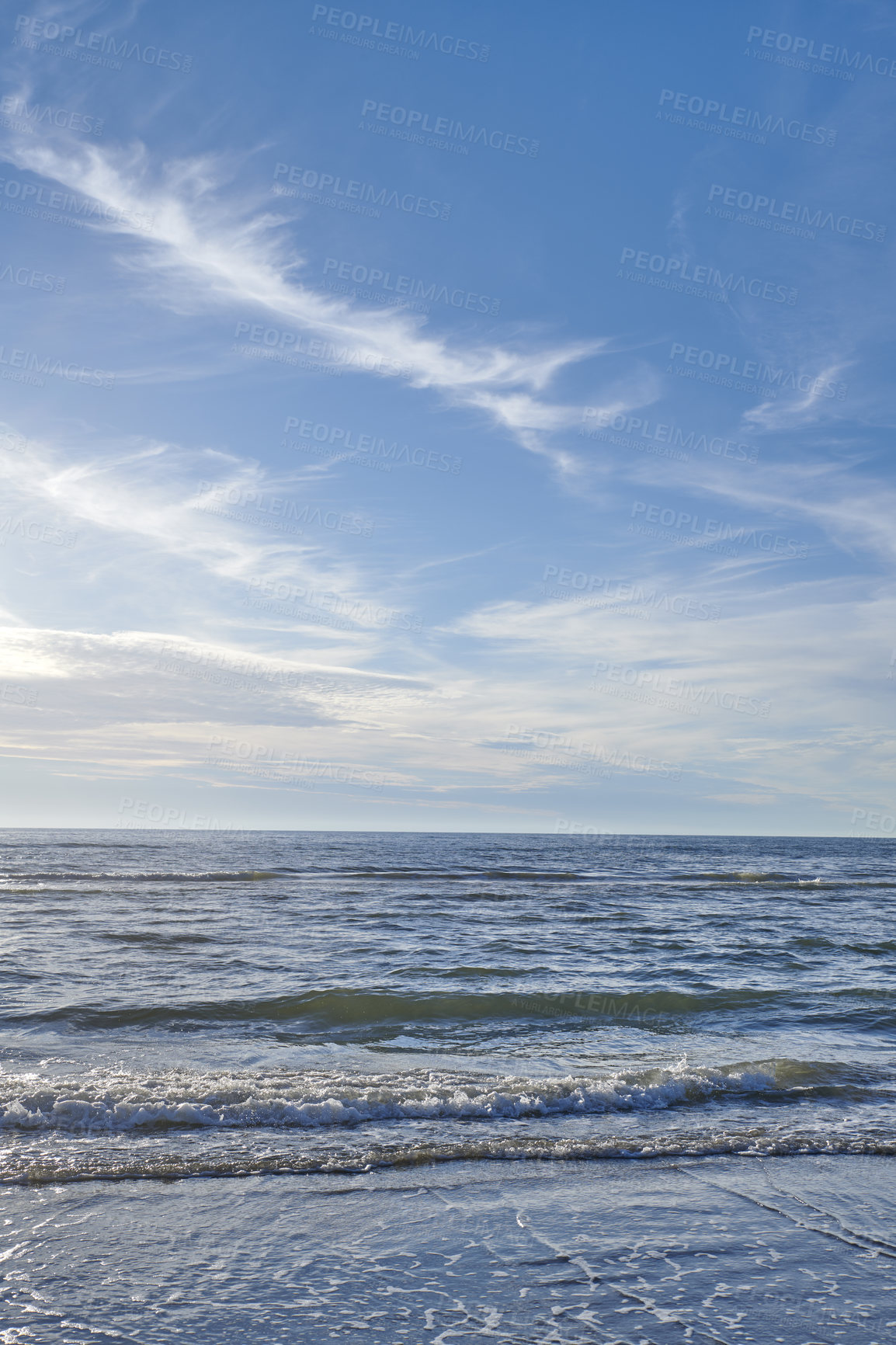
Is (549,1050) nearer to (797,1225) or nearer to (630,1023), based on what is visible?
(630,1023)

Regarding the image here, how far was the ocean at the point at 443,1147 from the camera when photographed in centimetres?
481

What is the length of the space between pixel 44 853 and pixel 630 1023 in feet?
225

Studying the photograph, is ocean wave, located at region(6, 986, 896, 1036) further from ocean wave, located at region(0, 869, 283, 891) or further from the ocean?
ocean wave, located at region(0, 869, 283, 891)

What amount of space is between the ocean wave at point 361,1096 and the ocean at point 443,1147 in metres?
0.04

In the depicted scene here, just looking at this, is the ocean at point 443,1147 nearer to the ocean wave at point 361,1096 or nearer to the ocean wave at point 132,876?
the ocean wave at point 361,1096

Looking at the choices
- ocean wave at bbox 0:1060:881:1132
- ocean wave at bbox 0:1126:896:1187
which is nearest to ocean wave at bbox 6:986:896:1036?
ocean wave at bbox 0:1060:881:1132

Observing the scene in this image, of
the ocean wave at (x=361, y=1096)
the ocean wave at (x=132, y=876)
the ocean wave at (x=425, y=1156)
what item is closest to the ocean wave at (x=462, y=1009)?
the ocean wave at (x=361, y=1096)

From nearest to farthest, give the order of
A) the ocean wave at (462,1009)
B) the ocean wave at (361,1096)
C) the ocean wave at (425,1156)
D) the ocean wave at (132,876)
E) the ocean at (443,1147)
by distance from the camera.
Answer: the ocean at (443,1147)
the ocean wave at (425,1156)
the ocean wave at (361,1096)
the ocean wave at (462,1009)
the ocean wave at (132,876)

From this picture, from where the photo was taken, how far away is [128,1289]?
4.89 metres

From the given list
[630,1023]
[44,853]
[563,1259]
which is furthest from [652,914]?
[44,853]

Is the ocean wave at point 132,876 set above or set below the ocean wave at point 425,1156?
below

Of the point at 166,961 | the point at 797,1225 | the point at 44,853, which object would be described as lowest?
the point at 44,853

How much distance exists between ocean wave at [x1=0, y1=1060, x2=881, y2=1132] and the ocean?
0.04m

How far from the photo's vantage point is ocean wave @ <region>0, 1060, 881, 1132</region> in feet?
26.1
